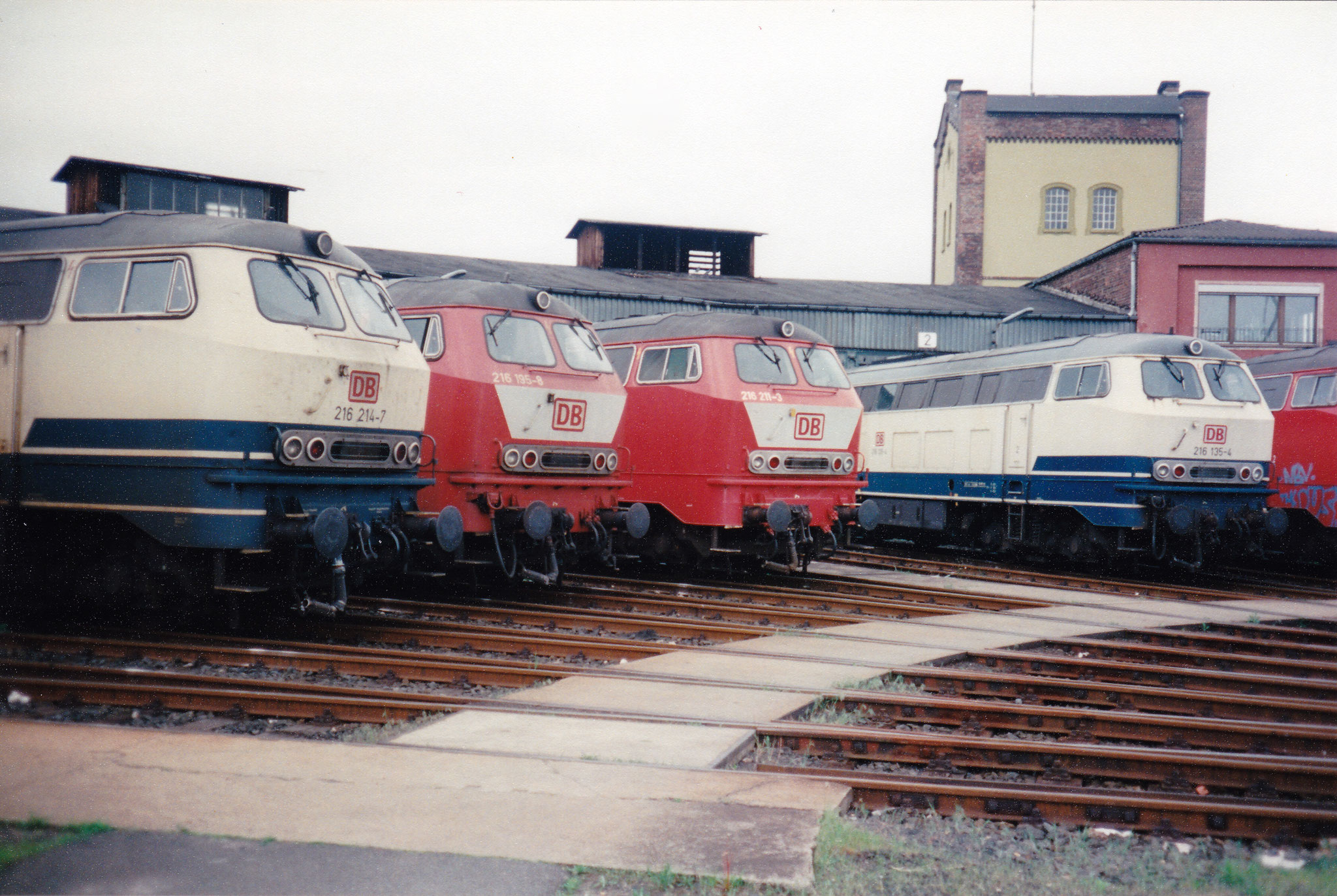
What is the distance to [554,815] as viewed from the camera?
13.8 feet

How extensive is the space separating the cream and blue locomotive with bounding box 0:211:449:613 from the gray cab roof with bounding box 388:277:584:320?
6.86ft

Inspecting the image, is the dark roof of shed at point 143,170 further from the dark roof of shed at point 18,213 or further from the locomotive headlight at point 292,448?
the locomotive headlight at point 292,448

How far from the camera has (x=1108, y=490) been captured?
13.0m

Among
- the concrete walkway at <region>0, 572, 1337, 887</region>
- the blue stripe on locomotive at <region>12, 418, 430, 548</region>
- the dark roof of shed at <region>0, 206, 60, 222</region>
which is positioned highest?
the dark roof of shed at <region>0, 206, 60, 222</region>

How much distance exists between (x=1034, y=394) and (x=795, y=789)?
1111 centimetres

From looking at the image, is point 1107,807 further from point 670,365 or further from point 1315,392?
point 1315,392

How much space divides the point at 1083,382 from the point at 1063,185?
87.0ft

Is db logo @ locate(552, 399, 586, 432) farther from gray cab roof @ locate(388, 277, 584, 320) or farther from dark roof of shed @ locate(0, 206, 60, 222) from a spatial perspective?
dark roof of shed @ locate(0, 206, 60, 222)

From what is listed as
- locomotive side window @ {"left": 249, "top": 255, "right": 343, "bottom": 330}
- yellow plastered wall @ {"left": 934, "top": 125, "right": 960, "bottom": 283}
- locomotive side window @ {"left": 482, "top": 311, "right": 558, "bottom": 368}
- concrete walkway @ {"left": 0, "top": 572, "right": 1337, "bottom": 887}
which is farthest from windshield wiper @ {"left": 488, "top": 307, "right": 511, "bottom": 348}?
yellow plastered wall @ {"left": 934, "top": 125, "right": 960, "bottom": 283}

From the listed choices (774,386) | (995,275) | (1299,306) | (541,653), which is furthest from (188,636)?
(995,275)

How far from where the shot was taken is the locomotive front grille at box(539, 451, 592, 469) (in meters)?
10.0

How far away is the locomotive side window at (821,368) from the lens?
12.1m

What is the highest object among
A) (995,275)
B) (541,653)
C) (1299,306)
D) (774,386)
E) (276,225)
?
(995,275)

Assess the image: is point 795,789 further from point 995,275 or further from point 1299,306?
point 995,275
